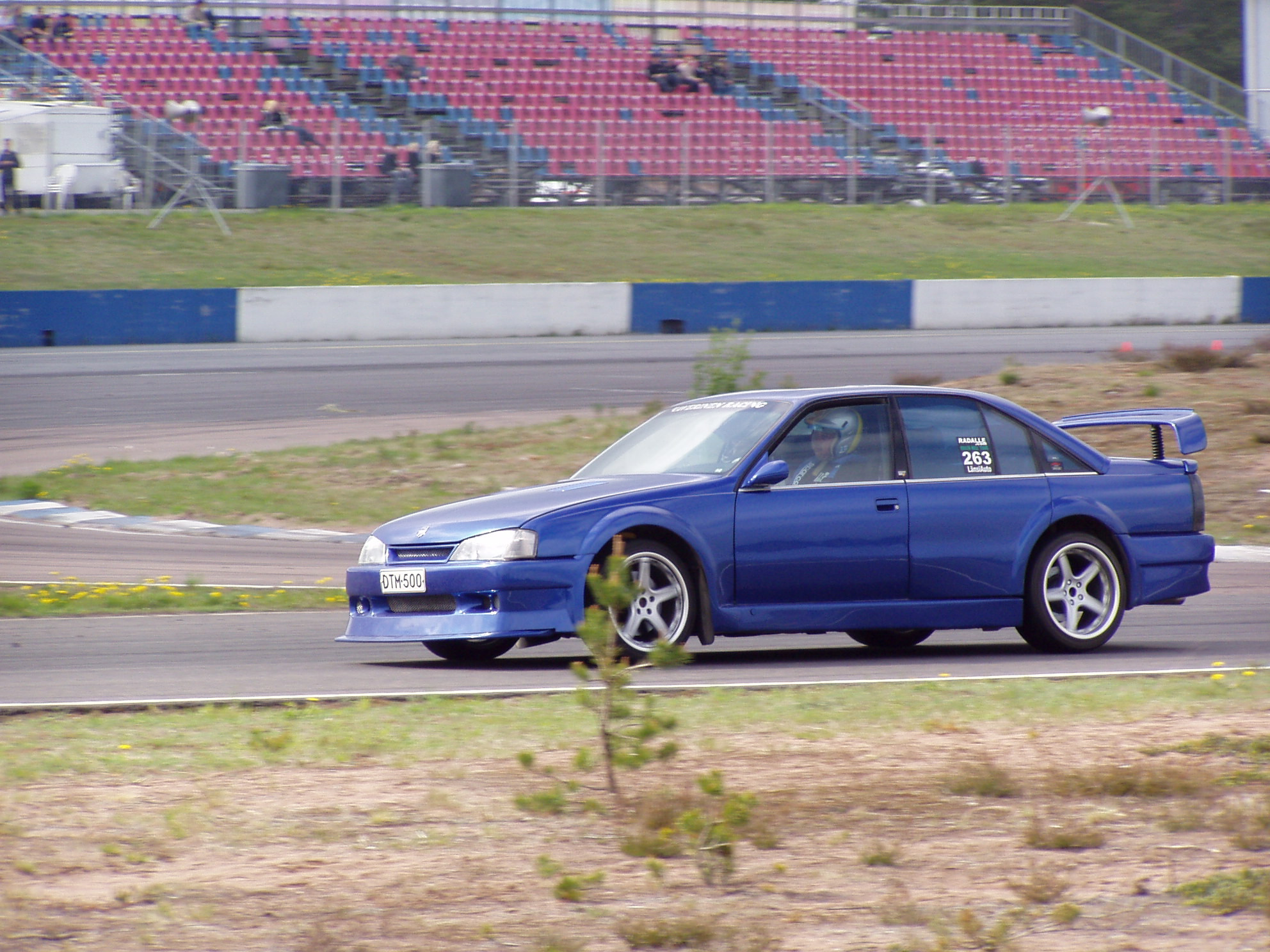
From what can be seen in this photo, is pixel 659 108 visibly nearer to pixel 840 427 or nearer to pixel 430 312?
pixel 430 312

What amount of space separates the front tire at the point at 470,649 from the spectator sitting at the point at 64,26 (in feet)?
114

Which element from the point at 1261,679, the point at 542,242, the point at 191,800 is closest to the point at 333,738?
the point at 191,800

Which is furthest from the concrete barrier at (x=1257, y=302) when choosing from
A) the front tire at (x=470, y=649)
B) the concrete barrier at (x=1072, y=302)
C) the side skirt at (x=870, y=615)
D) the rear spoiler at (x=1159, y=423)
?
the front tire at (x=470, y=649)

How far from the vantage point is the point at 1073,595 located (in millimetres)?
8758

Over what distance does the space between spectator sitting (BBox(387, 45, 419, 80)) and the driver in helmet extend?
111ft

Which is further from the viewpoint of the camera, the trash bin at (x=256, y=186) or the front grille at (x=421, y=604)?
the trash bin at (x=256, y=186)

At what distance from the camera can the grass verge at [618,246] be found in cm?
3222

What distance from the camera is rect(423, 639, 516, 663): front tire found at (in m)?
8.48

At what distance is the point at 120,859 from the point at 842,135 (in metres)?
39.0

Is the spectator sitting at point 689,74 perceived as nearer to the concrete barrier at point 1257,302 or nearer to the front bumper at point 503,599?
the concrete barrier at point 1257,302

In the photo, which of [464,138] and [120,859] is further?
[464,138]

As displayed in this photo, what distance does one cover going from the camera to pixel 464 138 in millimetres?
39000

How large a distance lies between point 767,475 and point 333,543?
6.16 m

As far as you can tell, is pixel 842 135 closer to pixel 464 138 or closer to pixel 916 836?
pixel 464 138
